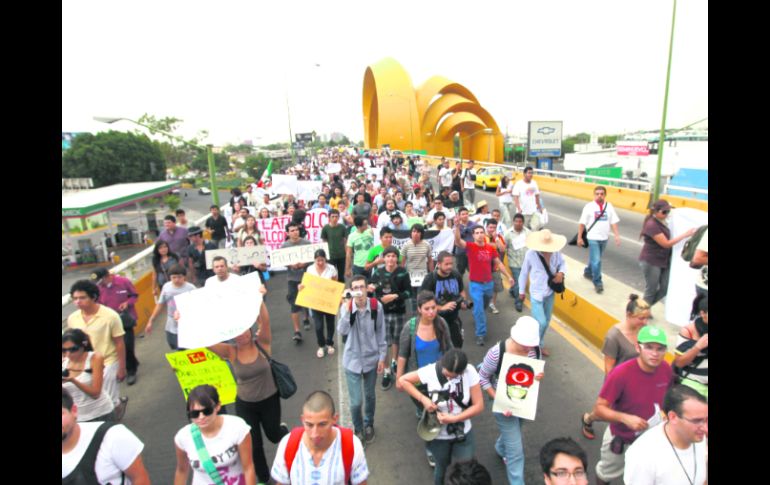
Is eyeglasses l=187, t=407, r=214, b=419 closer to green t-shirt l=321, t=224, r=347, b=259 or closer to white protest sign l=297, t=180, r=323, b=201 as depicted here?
green t-shirt l=321, t=224, r=347, b=259

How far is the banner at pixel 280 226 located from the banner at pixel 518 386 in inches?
239

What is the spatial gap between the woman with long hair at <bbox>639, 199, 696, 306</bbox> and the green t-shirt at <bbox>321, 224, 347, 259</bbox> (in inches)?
173

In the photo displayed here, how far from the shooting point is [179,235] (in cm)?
729

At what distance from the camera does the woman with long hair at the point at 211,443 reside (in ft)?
8.39

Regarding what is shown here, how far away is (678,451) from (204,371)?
11.0ft

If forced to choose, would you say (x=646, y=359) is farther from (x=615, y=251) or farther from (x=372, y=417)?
(x=615, y=251)

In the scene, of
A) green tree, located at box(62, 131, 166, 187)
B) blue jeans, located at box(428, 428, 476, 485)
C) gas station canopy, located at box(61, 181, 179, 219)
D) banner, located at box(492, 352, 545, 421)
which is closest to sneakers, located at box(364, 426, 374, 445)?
blue jeans, located at box(428, 428, 476, 485)

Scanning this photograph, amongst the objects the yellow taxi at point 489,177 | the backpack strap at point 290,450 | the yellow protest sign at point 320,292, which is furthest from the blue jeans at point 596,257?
the yellow taxi at point 489,177

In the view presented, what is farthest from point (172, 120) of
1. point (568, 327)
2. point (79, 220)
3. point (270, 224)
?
point (568, 327)

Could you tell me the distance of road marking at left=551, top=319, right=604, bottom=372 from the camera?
5.44 metres

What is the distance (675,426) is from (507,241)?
188 inches

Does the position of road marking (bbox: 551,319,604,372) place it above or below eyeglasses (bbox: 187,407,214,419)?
below

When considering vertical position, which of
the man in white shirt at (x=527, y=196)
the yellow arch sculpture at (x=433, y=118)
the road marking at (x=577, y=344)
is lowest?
the road marking at (x=577, y=344)

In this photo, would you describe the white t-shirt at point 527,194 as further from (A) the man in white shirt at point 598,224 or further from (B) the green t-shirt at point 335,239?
(B) the green t-shirt at point 335,239
